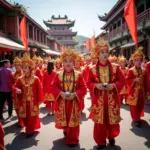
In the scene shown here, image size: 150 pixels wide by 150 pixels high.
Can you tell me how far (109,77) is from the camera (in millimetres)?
4367

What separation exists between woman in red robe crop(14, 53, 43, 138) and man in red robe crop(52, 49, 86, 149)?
0.92 meters

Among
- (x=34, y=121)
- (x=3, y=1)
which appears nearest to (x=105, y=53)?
(x=34, y=121)

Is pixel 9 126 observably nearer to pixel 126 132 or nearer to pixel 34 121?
pixel 34 121

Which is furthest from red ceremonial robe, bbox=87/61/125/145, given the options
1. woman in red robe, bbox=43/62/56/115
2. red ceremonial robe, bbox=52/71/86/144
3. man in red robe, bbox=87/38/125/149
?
woman in red robe, bbox=43/62/56/115

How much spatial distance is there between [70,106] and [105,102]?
0.73 metres

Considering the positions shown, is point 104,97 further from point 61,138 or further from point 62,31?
point 62,31

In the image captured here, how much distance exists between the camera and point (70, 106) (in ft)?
14.8

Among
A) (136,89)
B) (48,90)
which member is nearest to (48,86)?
(48,90)

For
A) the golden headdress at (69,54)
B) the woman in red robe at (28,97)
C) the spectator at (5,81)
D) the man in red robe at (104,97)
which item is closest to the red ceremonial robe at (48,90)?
the spectator at (5,81)

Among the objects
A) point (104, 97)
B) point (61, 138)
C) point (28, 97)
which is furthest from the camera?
point (28, 97)

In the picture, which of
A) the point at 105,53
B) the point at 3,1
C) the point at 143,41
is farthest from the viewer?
the point at 143,41

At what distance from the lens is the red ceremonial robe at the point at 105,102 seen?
4.30m

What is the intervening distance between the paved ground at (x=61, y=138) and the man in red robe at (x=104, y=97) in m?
0.32

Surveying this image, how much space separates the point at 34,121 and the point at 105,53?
2.46 m
